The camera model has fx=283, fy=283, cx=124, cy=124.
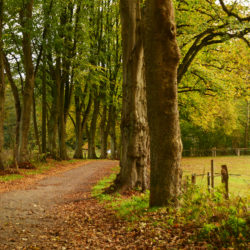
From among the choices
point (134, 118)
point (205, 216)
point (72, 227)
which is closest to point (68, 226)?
point (72, 227)

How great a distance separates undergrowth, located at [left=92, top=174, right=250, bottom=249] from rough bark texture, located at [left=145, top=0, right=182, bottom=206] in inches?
Answer: 19.3

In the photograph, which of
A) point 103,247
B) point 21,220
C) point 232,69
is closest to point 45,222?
point 21,220

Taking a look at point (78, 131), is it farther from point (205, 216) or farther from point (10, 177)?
point (205, 216)

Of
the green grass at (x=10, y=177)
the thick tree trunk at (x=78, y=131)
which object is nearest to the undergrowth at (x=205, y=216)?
the green grass at (x=10, y=177)

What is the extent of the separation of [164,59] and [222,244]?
389cm

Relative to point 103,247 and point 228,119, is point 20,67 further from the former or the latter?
point 228,119

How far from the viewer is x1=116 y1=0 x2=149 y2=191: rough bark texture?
32.1ft

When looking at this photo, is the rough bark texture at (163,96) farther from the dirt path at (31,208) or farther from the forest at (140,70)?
the dirt path at (31,208)

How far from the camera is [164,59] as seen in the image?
631 centimetres

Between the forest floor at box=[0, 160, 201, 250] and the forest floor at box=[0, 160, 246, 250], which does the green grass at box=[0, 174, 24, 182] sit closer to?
the forest floor at box=[0, 160, 201, 250]

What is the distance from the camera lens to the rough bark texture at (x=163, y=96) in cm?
626

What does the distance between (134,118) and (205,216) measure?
498cm

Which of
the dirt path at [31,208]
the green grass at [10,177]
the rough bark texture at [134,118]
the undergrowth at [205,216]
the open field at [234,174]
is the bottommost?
the open field at [234,174]

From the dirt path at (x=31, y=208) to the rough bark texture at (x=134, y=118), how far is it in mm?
2269
